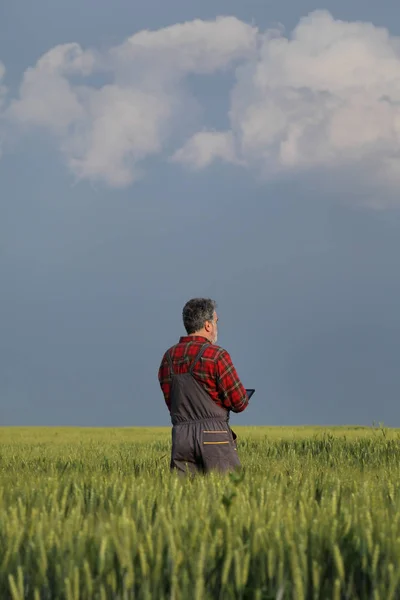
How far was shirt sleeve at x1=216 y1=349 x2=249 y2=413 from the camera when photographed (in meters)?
6.97

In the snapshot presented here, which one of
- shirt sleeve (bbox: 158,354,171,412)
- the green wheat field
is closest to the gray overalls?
shirt sleeve (bbox: 158,354,171,412)

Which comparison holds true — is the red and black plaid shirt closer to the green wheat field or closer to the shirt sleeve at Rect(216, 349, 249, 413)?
the shirt sleeve at Rect(216, 349, 249, 413)

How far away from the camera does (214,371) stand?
275 inches

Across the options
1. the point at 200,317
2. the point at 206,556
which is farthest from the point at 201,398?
the point at 206,556

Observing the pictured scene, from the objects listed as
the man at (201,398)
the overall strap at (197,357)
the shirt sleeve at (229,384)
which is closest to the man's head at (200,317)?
the man at (201,398)

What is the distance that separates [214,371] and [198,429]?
0.55 metres

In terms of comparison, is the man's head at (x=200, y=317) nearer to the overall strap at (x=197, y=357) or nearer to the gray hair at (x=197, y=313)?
the gray hair at (x=197, y=313)

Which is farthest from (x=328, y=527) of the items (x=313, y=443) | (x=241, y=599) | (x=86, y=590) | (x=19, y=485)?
(x=313, y=443)

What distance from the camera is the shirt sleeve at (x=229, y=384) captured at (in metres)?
6.97

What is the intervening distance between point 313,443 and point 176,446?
317 inches

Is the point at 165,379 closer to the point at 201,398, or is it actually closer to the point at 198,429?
the point at 201,398

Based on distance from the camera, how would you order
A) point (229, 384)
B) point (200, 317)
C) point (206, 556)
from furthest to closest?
point (200, 317)
point (229, 384)
point (206, 556)

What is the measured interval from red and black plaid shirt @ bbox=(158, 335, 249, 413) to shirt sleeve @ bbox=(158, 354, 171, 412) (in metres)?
0.12

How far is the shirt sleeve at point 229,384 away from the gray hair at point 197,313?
0.35 m
